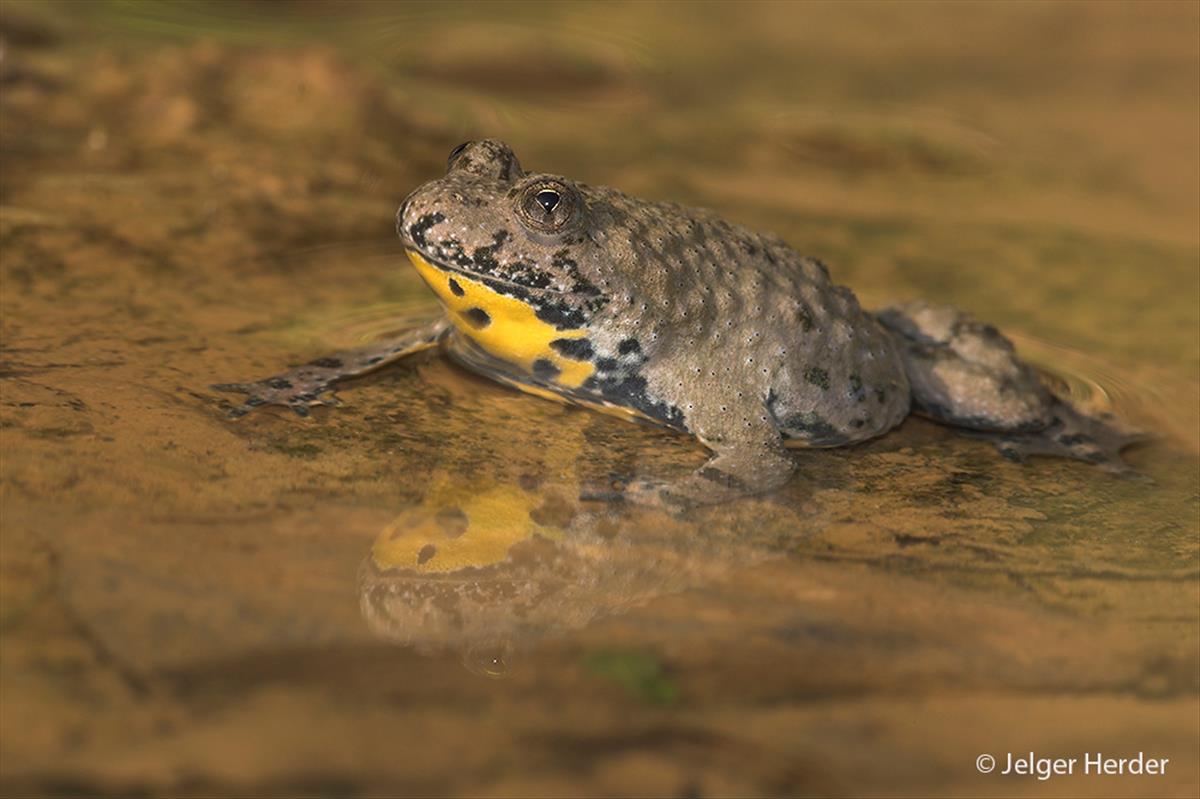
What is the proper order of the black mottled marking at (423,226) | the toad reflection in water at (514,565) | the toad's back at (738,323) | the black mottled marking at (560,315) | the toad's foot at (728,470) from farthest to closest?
the toad's back at (738,323)
the black mottled marking at (560,315)
the black mottled marking at (423,226)
the toad's foot at (728,470)
the toad reflection in water at (514,565)

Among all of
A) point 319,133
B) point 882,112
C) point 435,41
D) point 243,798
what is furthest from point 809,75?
point 243,798

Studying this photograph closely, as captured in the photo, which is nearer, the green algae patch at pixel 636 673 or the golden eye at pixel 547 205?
the green algae patch at pixel 636 673

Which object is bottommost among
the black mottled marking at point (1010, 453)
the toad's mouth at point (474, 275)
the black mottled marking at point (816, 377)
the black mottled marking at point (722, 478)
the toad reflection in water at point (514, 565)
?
the toad reflection in water at point (514, 565)

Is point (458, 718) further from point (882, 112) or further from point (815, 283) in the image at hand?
point (882, 112)

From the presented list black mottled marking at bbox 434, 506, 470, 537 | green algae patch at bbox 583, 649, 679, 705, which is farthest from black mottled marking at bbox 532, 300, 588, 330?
green algae patch at bbox 583, 649, 679, 705

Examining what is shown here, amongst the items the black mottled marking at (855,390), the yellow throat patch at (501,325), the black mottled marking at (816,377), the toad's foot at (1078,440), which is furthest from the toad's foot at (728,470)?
the toad's foot at (1078,440)

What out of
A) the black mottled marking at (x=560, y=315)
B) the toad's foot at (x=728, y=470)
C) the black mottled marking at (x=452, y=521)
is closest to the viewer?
the black mottled marking at (x=452, y=521)

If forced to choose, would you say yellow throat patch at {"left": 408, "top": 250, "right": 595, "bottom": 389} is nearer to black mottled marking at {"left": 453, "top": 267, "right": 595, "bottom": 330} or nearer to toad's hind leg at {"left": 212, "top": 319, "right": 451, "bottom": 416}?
black mottled marking at {"left": 453, "top": 267, "right": 595, "bottom": 330}

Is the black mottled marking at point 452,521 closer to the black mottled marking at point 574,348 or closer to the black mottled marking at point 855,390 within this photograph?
the black mottled marking at point 574,348

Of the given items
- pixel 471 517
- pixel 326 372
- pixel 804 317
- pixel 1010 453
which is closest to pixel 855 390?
pixel 804 317
